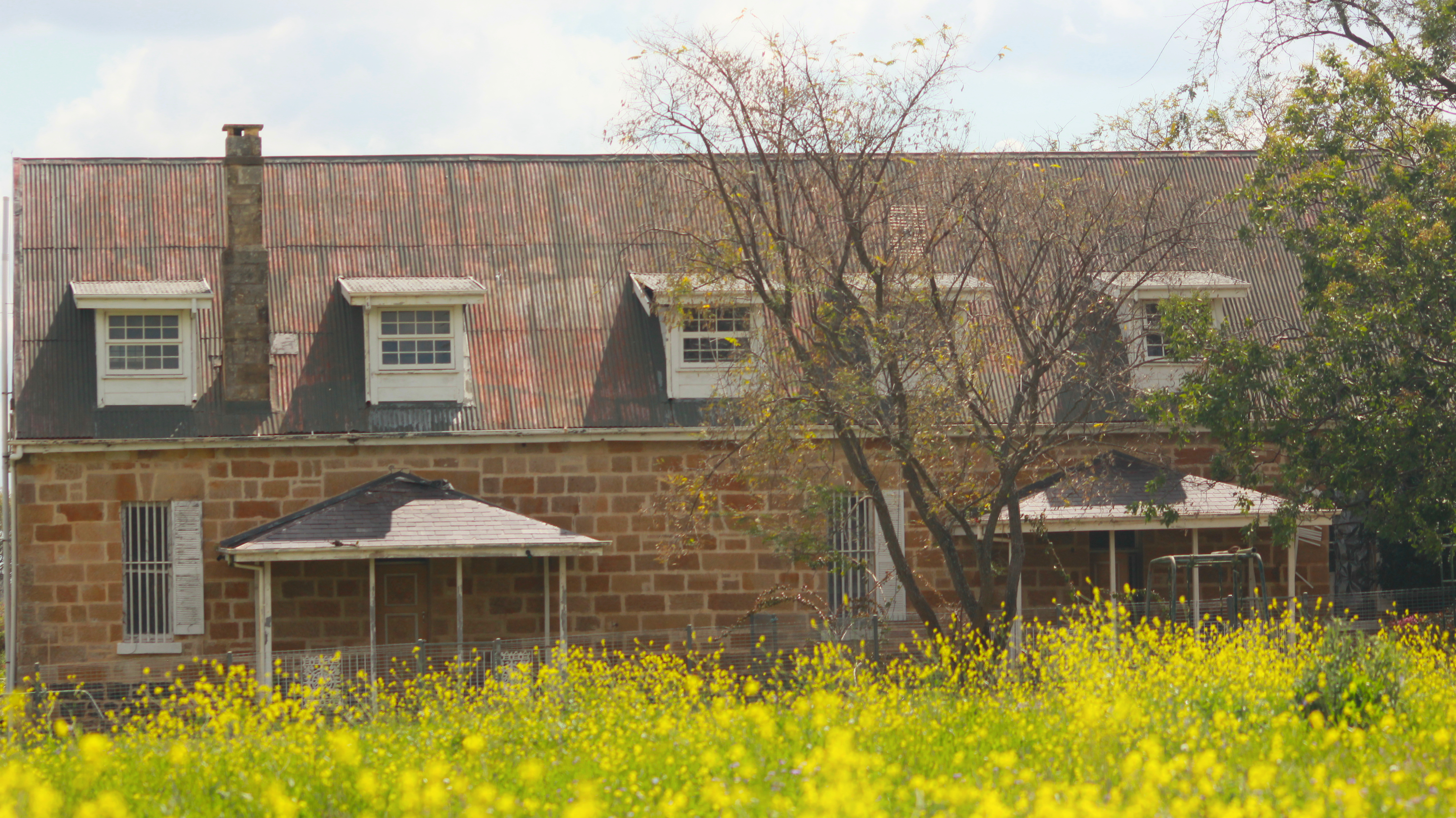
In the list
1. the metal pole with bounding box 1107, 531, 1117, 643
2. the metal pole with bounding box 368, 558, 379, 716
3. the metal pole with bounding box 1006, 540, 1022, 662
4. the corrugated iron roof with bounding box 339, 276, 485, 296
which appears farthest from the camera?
the corrugated iron roof with bounding box 339, 276, 485, 296

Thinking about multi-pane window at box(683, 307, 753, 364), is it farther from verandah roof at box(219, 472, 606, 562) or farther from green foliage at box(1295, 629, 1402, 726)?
green foliage at box(1295, 629, 1402, 726)

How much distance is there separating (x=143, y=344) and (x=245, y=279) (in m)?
1.45

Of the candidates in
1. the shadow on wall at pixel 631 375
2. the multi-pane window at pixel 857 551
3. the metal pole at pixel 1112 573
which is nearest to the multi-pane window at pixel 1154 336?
the metal pole at pixel 1112 573

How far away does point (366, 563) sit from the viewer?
17.1m

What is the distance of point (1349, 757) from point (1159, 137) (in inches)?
715

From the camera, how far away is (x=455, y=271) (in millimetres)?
19109

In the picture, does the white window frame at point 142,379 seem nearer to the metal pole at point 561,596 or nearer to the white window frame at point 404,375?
the white window frame at point 404,375

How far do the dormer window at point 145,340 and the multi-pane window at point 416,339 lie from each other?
2.09 meters

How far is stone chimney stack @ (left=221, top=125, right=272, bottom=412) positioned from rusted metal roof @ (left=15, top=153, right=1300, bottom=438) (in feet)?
0.66

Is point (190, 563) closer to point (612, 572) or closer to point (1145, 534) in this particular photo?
point (612, 572)

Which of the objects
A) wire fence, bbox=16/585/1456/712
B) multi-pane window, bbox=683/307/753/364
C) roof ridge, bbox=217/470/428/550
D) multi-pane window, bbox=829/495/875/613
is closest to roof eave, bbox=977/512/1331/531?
wire fence, bbox=16/585/1456/712

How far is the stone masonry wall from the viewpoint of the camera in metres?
16.7

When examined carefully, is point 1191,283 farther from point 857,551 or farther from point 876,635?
point 876,635

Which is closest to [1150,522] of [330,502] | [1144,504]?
[1144,504]
